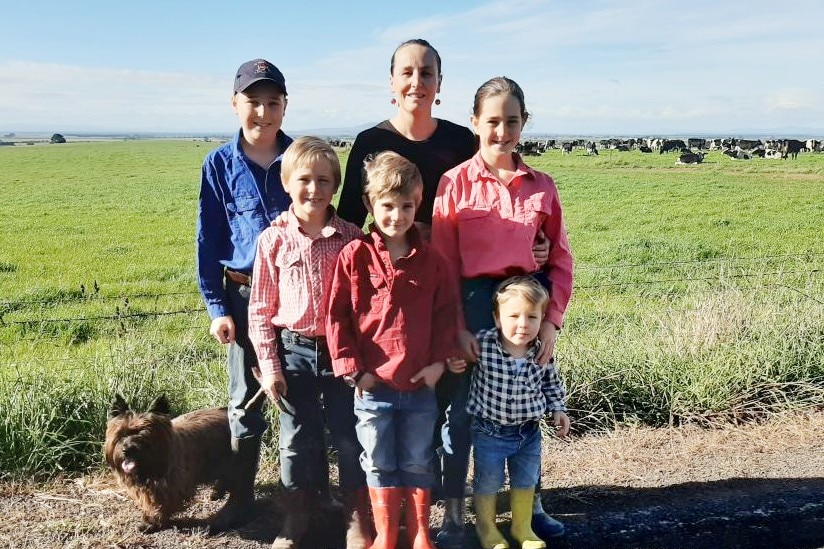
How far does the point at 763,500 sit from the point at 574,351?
180 cm

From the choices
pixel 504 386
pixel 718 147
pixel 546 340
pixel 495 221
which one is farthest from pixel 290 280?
pixel 718 147

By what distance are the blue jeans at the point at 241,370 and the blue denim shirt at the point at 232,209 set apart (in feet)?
0.20

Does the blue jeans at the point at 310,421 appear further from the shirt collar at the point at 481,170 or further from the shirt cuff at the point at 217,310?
the shirt collar at the point at 481,170

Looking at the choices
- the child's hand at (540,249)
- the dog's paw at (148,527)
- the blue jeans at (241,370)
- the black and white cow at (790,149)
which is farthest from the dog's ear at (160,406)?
the black and white cow at (790,149)

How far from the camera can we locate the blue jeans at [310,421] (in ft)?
10.9

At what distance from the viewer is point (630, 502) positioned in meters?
3.85

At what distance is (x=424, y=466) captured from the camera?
325 centimetres

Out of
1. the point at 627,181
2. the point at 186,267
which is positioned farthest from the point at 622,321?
the point at 627,181

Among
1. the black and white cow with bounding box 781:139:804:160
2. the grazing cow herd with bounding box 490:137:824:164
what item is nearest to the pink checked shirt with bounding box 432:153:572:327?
the grazing cow herd with bounding box 490:137:824:164

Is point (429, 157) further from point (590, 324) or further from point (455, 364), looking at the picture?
point (590, 324)

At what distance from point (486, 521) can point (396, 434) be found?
61cm

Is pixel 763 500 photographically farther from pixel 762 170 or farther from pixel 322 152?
pixel 762 170

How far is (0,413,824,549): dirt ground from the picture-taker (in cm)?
346

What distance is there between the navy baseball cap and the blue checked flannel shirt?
1.51 m
